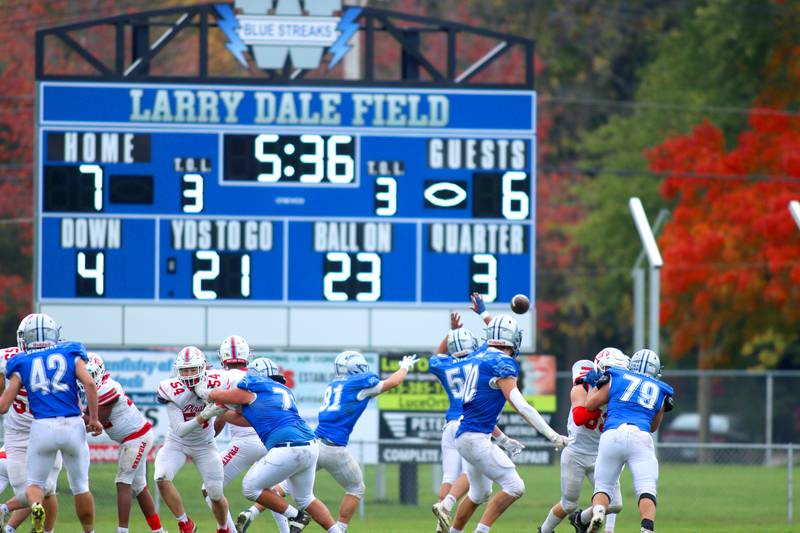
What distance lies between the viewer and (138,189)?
18.7 metres

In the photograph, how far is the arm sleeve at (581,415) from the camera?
13.4m

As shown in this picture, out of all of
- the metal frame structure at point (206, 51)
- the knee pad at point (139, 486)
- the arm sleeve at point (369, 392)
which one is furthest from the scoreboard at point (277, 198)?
the arm sleeve at point (369, 392)

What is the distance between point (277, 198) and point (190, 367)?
5.40m

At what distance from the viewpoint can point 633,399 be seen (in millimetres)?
12859

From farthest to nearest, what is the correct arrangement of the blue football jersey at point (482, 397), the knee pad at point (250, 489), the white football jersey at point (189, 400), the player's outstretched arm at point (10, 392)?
the white football jersey at point (189, 400)
the blue football jersey at point (482, 397)
the knee pad at point (250, 489)
the player's outstretched arm at point (10, 392)

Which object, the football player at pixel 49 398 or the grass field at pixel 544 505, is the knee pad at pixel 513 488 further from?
the grass field at pixel 544 505

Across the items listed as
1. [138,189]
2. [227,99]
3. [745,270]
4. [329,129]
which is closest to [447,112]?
[329,129]

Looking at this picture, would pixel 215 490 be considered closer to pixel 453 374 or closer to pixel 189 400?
pixel 189 400

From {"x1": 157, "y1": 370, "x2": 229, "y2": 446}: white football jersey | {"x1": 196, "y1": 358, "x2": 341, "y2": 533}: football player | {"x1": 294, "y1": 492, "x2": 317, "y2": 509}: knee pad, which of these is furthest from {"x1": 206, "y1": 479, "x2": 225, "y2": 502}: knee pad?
{"x1": 294, "y1": 492, "x2": 317, "y2": 509}: knee pad

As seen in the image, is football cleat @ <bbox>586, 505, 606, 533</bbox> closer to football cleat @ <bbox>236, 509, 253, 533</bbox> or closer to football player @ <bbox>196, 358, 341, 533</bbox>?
football player @ <bbox>196, 358, 341, 533</bbox>

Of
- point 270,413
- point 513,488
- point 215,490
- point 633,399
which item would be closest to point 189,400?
point 215,490

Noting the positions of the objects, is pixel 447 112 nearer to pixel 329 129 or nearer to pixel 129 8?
pixel 329 129

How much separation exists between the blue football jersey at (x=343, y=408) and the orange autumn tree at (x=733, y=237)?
48.1 feet

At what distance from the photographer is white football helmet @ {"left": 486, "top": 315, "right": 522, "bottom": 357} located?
13.4m
